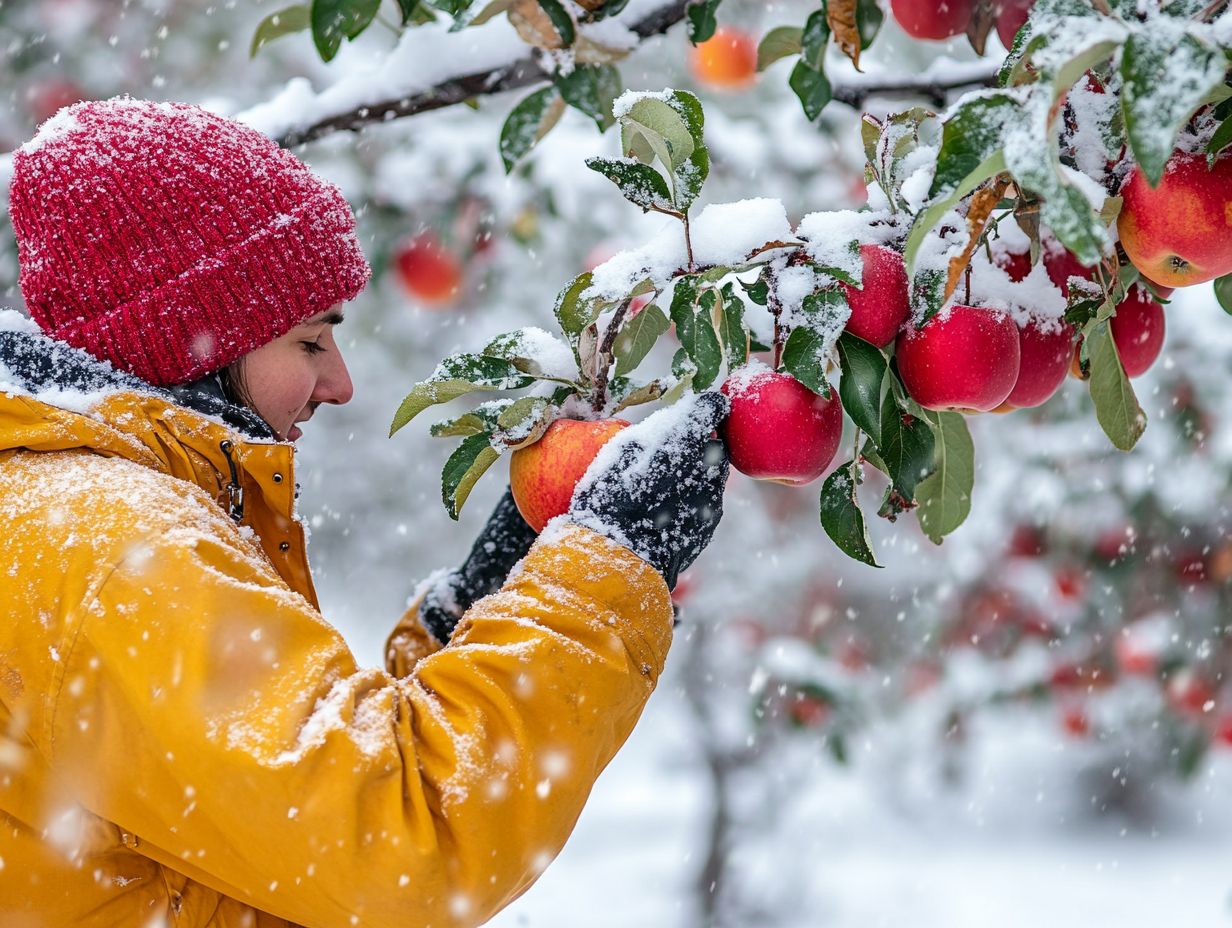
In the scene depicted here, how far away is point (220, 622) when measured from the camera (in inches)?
34.9

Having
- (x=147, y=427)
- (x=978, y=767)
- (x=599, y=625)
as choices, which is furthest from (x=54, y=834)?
(x=978, y=767)

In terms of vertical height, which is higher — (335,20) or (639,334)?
(335,20)

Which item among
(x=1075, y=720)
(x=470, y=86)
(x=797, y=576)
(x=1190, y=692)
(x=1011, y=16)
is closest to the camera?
(x=1011, y=16)

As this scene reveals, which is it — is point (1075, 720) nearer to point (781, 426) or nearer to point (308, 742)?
point (781, 426)

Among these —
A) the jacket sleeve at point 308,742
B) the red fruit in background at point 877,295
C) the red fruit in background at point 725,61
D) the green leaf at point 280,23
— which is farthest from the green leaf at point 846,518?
the red fruit in background at point 725,61

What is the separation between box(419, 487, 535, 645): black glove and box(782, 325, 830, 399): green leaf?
1.99 feet

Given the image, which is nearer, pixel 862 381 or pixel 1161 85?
pixel 1161 85

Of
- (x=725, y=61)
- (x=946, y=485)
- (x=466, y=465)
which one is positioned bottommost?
(x=725, y=61)

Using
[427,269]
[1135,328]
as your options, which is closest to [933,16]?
[1135,328]

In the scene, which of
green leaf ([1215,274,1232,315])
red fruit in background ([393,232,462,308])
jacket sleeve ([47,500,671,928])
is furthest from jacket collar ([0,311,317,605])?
red fruit in background ([393,232,462,308])

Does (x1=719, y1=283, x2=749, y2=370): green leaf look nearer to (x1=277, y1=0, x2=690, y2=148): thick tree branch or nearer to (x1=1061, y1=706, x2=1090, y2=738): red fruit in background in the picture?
(x1=277, y1=0, x2=690, y2=148): thick tree branch

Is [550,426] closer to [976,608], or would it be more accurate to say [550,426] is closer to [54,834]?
[54,834]

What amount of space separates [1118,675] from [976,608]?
41 centimetres

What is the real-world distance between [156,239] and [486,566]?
56cm
